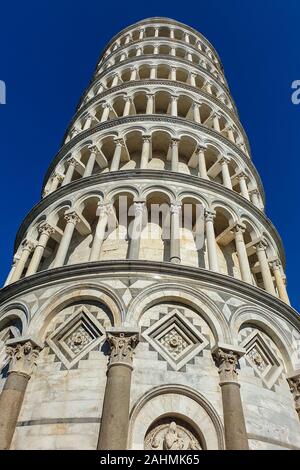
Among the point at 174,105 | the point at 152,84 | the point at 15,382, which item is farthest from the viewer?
the point at 152,84

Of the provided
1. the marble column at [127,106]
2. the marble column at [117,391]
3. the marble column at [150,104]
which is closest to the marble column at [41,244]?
the marble column at [117,391]

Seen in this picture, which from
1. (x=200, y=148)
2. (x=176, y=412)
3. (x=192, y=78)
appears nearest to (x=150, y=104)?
(x=200, y=148)

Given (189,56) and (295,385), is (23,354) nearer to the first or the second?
(295,385)

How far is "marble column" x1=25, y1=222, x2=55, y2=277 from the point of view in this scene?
1234 centimetres

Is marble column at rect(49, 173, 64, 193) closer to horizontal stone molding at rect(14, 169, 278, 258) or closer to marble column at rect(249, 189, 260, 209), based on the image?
horizontal stone molding at rect(14, 169, 278, 258)

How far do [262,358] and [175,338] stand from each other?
246cm

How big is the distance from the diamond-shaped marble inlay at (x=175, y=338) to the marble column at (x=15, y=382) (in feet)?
8.68

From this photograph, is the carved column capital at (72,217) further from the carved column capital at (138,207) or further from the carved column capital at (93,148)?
the carved column capital at (93,148)

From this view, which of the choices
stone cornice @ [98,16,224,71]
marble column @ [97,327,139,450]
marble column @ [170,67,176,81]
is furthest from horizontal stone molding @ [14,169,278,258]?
stone cornice @ [98,16,224,71]

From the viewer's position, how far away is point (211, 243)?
467 inches

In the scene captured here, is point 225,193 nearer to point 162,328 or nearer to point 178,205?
point 178,205

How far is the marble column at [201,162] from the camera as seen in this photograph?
14.8m

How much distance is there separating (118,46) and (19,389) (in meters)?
24.5

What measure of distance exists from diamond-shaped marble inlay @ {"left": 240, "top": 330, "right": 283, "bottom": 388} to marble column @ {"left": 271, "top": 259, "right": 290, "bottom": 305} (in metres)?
2.92
